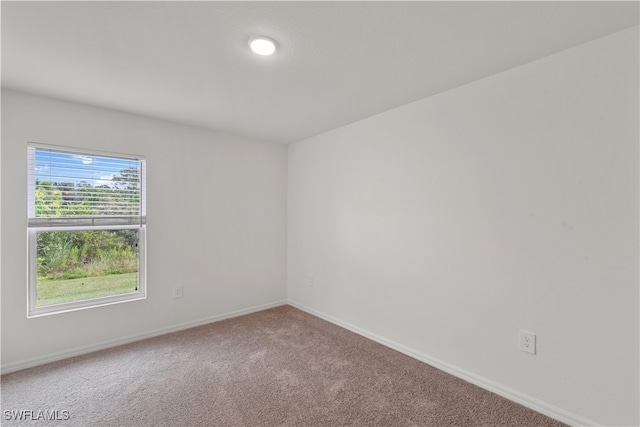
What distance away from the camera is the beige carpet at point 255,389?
1757 millimetres

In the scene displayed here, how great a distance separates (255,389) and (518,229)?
213 centimetres

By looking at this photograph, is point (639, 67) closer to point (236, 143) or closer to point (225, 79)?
point (225, 79)

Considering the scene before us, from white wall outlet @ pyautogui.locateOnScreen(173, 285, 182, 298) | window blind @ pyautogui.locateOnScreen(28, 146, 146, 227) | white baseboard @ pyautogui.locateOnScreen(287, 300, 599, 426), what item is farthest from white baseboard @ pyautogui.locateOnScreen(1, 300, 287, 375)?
white baseboard @ pyautogui.locateOnScreen(287, 300, 599, 426)

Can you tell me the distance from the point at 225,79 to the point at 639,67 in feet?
8.03

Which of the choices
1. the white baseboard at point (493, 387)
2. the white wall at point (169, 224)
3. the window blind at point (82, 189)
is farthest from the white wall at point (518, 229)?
the window blind at point (82, 189)

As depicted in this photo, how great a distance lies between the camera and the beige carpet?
5.76 feet

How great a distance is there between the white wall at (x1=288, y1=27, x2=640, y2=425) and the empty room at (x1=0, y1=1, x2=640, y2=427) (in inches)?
0.5

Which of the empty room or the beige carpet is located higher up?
the empty room

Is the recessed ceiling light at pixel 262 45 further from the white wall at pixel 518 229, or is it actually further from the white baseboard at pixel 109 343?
the white baseboard at pixel 109 343

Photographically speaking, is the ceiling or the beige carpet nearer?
the ceiling

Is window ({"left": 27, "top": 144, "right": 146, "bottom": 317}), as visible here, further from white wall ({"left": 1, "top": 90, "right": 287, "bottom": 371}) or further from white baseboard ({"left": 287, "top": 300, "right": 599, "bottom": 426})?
white baseboard ({"left": 287, "top": 300, "right": 599, "bottom": 426})

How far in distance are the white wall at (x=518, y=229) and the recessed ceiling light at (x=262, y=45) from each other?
140 cm

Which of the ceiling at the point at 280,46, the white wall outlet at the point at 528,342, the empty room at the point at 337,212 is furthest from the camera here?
the white wall outlet at the point at 528,342

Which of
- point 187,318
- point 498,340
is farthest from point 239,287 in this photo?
point 498,340
